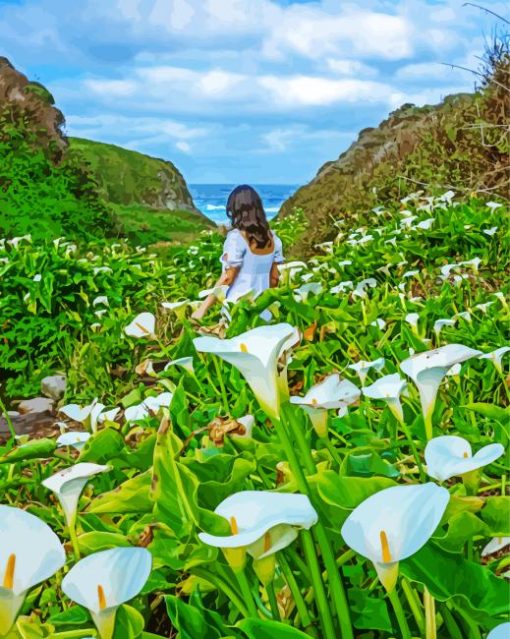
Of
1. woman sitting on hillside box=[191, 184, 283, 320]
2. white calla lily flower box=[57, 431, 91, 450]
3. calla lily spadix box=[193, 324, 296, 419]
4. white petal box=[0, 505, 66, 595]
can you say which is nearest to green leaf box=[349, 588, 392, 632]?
calla lily spadix box=[193, 324, 296, 419]

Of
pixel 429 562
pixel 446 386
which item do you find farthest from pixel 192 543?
pixel 446 386

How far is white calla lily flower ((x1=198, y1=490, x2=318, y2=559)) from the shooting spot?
0.79 metres

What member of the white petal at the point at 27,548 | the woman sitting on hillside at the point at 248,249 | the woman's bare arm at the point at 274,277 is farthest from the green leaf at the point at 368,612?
the woman's bare arm at the point at 274,277

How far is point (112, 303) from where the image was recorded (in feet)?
16.7

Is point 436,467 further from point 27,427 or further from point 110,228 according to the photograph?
point 110,228

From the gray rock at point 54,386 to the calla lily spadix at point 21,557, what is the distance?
3.79 meters

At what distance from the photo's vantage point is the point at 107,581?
82 centimetres

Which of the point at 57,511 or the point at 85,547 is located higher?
the point at 85,547

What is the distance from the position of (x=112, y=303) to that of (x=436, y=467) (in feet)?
14.0

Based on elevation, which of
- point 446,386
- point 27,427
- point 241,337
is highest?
point 241,337

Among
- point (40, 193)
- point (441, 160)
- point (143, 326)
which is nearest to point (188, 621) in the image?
point (143, 326)

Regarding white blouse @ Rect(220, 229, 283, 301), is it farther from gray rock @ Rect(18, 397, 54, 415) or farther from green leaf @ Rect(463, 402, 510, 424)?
green leaf @ Rect(463, 402, 510, 424)

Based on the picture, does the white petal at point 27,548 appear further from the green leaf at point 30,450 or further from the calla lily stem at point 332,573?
the green leaf at point 30,450

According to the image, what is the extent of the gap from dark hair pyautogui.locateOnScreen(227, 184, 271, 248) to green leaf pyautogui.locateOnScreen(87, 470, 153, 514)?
3422 millimetres
